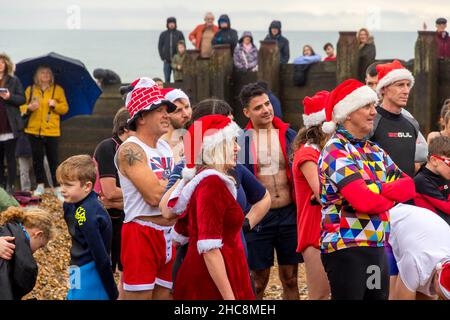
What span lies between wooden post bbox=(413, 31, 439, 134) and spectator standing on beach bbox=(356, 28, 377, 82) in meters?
0.73

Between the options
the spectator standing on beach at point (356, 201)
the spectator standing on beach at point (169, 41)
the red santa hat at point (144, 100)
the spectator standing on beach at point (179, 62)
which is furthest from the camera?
the spectator standing on beach at point (169, 41)

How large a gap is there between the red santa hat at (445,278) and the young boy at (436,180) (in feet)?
2.76

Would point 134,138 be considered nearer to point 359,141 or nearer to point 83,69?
point 359,141

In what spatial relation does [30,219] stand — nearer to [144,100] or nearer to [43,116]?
[144,100]

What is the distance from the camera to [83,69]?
13.0m

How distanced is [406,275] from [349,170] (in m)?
1.52

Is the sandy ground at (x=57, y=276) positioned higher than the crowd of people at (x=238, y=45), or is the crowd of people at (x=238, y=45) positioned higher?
the crowd of people at (x=238, y=45)

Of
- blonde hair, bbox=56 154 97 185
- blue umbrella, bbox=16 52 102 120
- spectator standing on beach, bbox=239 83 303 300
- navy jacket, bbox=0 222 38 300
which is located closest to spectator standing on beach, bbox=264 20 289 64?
blue umbrella, bbox=16 52 102 120

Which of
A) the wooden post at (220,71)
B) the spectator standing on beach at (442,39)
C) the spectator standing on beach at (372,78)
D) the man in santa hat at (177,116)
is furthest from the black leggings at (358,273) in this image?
the wooden post at (220,71)

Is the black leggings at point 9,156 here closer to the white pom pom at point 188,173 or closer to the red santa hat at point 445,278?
the red santa hat at point 445,278

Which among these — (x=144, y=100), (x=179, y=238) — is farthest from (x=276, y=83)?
Answer: (x=179, y=238)

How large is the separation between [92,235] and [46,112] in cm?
713

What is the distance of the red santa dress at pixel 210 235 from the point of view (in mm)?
5504

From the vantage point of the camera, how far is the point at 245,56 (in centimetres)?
1586
